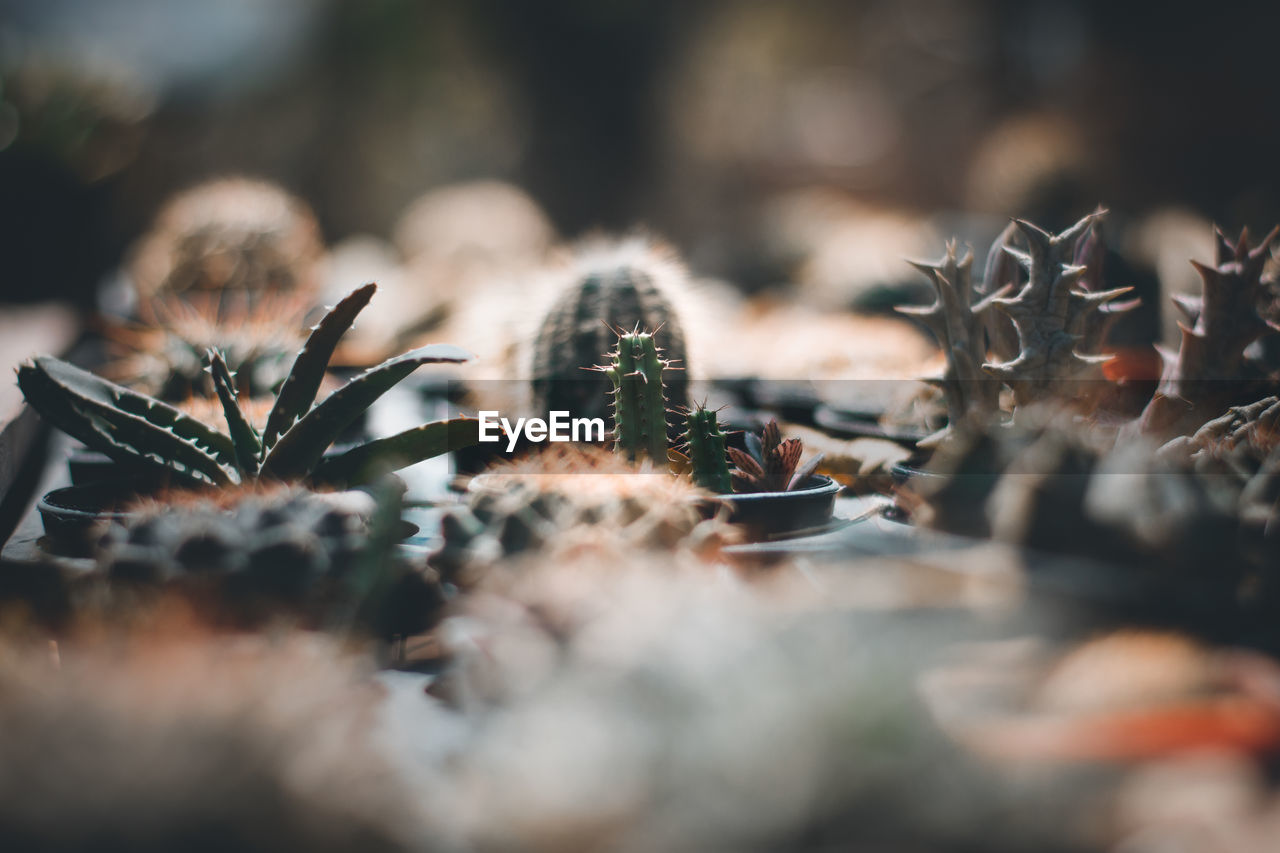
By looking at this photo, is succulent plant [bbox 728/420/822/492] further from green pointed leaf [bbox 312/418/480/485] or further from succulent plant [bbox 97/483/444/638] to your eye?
succulent plant [bbox 97/483/444/638]

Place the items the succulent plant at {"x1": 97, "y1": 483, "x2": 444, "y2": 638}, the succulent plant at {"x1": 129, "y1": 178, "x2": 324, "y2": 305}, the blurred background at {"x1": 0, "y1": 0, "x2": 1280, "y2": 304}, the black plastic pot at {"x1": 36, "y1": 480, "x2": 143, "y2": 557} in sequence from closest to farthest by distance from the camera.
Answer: the succulent plant at {"x1": 97, "y1": 483, "x2": 444, "y2": 638}, the black plastic pot at {"x1": 36, "y1": 480, "x2": 143, "y2": 557}, the succulent plant at {"x1": 129, "y1": 178, "x2": 324, "y2": 305}, the blurred background at {"x1": 0, "y1": 0, "x2": 1280, "y2": 304}

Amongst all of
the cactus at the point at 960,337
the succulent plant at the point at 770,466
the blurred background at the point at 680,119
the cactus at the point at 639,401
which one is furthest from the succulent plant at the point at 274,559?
the blurred background at the point at 680,119

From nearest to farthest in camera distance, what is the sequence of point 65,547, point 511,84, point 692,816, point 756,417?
point 692,816 < point 65,547 < point 756,417 < point 511,84

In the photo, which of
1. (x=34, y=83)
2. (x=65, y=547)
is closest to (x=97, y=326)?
(x=34, y=83)

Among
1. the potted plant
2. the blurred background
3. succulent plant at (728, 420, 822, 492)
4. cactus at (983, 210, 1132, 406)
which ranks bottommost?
succulent plant at (728, 420, 822, 492)

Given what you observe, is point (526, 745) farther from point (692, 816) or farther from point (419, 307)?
point (419, 307)

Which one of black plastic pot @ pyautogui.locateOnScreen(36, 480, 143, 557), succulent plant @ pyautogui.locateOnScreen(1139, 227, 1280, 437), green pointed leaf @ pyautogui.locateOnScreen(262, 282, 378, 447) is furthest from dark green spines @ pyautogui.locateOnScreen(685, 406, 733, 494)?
black plastic pot @ pyautogui.locateOnScreen(36, 480, 143, 557)

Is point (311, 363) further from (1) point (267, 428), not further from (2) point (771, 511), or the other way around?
(2) point (771, 511)
